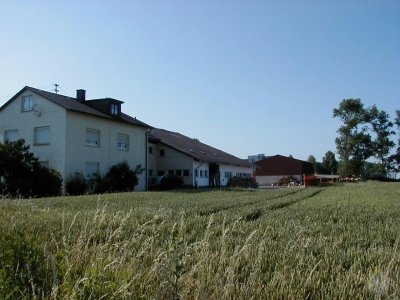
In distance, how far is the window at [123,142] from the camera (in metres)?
38.0

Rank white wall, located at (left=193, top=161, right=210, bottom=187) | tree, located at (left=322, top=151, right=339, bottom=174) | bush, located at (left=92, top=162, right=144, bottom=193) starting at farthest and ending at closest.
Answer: tree, located at (left=322, top=151, right=339, bottom=174) < white wall, located at (left=193, top=161, right=210, bottom=187) < bush, located at (left=92, top=162, right=144, bottom=193)

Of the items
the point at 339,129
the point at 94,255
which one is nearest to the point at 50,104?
the point at 94,255

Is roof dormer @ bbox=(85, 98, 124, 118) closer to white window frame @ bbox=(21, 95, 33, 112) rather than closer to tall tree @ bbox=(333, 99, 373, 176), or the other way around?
white window frame @ bbox=(21, 95, 33, 112)

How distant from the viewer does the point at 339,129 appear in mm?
77250

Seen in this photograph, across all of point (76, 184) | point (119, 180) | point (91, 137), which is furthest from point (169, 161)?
point (76, 184)

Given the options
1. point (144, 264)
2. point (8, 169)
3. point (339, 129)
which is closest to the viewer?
point (144, 264)

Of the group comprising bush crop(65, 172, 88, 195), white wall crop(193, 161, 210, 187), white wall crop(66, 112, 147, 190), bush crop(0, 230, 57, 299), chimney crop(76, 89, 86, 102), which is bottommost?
bush crop(0, 230, 57, 299)

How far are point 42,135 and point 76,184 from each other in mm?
5110

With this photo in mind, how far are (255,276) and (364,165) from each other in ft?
255

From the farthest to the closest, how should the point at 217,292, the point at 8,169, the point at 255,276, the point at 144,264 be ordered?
the point at 8,169, the point at 144,264, the point at 255,276, the point at 217,292

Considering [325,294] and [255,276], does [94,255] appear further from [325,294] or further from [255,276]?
[325,294]

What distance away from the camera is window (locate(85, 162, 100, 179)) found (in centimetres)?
3416

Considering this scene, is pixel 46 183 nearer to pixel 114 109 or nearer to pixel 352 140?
pixel 114 109

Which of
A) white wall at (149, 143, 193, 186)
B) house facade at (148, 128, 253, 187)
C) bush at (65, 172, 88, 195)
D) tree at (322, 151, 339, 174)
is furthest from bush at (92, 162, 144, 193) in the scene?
tree at (322, 151, 339, 174)
